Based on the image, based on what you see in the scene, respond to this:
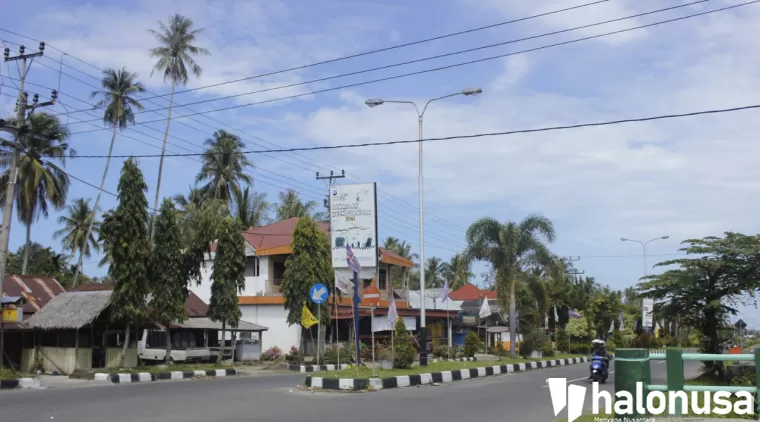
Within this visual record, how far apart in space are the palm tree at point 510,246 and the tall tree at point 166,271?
555 inches

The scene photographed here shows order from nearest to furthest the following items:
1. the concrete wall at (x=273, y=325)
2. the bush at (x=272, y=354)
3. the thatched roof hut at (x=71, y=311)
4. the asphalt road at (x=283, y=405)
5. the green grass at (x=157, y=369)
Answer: the asphalt road at (x=283, y=405)
the green grass at (x=157, y=369)
the thatched roof hut at (x=71, y=311)
the bush at (x=272, y=354)
the concrete wall at (x=273, y=325)

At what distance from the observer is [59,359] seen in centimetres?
2938

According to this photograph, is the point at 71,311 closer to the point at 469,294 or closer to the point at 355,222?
the point at 355,222

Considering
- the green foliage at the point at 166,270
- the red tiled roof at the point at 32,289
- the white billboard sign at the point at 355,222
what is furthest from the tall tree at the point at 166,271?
the white billboard sign at the point at 355,222

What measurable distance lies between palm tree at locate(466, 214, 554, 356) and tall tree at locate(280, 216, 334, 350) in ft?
23.6

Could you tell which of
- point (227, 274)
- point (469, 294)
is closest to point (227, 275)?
point (227, 274)

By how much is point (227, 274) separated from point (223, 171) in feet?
77.9

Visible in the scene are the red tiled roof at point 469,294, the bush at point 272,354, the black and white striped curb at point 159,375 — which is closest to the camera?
the black and white striped curb at point 159,375

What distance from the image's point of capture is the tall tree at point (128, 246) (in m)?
27.6

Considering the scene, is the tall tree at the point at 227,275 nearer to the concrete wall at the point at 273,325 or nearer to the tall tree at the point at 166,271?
the tall tree at the point at 166,271

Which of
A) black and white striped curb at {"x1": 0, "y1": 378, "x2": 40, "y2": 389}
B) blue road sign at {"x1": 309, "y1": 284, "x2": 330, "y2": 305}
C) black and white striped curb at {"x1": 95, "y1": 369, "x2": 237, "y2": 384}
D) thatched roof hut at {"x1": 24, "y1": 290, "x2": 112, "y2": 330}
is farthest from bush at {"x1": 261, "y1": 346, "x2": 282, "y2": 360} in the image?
blue road sign at {"x1": 309, "y1": 284, "x2": 330, "y2": 305}

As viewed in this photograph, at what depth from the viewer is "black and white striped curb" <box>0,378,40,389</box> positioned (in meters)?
22.3

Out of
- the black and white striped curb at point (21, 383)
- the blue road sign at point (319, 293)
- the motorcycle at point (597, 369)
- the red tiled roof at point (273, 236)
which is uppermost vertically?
the red tiled roof at point (273, 236)

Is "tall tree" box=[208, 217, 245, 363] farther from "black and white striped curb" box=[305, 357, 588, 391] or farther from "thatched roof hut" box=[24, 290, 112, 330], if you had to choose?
"black and white striped curb" box=[305, 357, 588, 391]
